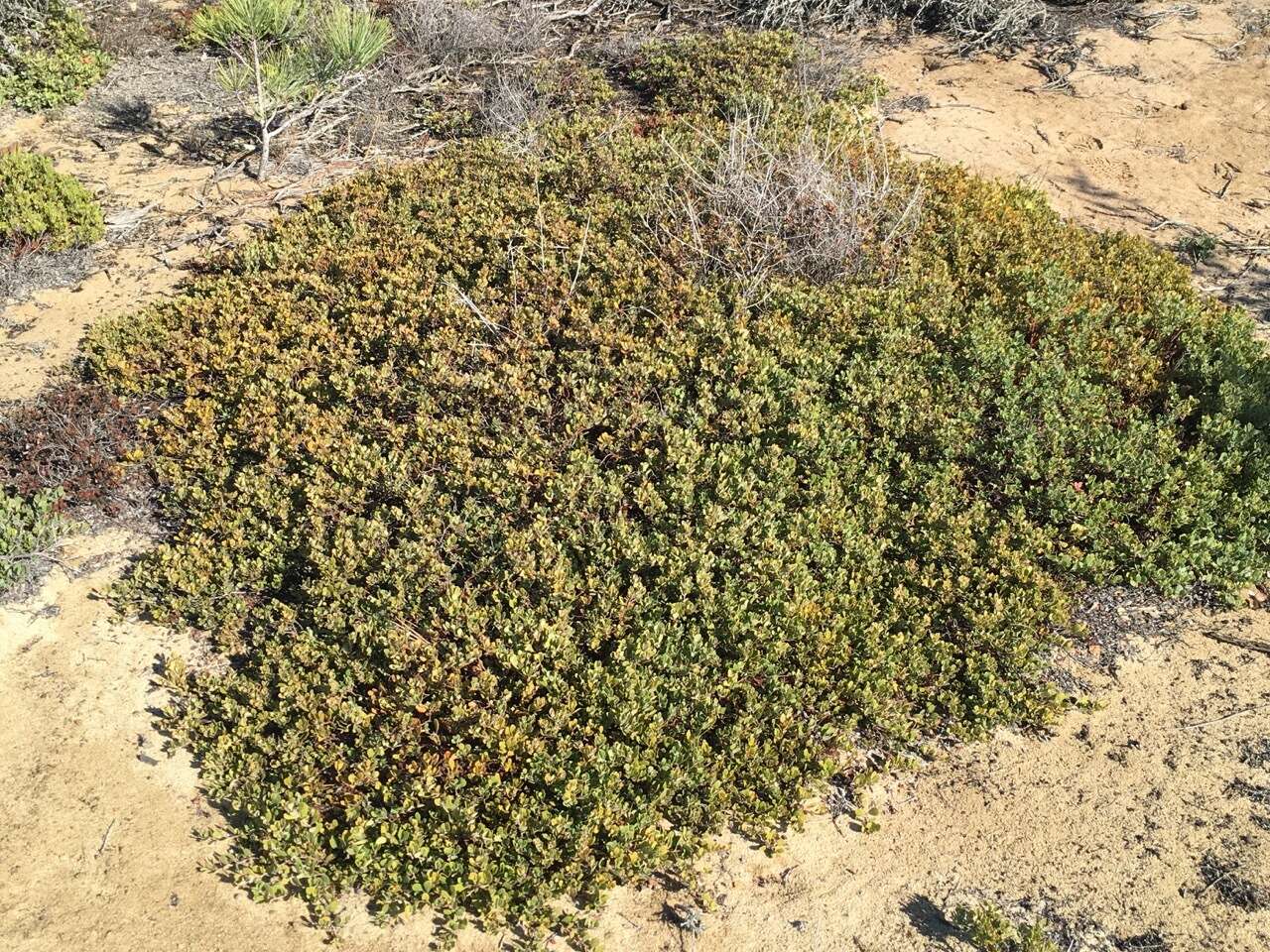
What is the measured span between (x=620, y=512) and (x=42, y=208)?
5.28m

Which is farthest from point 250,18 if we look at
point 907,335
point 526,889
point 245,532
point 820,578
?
point 526,889

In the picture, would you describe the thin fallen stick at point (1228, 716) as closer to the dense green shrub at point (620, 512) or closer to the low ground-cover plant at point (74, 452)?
the dense green shrub at point (620, 512)

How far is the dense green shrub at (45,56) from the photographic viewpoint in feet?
28.6

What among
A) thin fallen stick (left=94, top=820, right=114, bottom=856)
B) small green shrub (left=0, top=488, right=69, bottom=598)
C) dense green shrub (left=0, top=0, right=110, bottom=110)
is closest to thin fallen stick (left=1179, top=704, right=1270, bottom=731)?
thin fallen stick (left=94, top=820, right=114, bottom=856)

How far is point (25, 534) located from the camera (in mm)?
4781

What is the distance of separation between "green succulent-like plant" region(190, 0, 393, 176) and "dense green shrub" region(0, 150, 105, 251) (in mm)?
1434

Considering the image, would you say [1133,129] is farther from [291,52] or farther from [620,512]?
[291,52]

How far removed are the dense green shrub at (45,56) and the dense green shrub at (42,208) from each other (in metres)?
2.17

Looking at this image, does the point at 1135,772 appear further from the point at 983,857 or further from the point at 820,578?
the point at 820,578

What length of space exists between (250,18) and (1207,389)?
288 inches

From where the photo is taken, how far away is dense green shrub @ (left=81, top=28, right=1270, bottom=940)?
374cm

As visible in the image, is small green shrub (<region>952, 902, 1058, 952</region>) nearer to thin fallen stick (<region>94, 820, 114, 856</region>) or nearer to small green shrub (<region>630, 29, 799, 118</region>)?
thin fallen stick (<region>94, 820, 114, 856</region>)

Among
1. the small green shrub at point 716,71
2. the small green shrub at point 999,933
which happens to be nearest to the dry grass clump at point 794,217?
the small green shrub at point 716,71

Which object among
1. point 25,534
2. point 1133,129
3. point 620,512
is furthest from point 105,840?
point 1133,129
